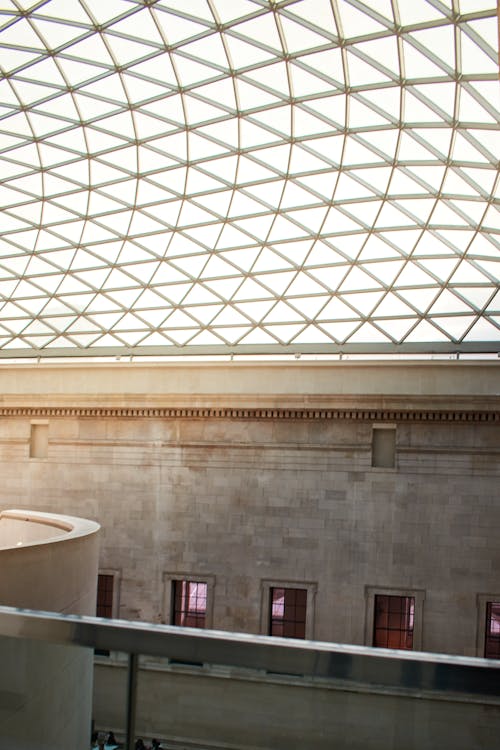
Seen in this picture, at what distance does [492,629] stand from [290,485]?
34.4 ft

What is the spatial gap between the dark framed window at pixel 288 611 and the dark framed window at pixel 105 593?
773cm

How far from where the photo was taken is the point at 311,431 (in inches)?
1206

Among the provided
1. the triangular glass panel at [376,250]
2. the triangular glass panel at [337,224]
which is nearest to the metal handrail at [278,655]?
the triangular glass panel at [337,224]

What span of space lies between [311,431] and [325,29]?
55.7ft

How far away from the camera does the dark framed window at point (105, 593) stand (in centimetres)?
3170

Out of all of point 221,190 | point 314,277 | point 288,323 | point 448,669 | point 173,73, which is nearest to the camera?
point 448,669

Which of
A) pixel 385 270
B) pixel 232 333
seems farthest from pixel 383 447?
pixel 232 333

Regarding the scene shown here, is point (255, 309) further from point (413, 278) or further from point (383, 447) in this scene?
point (383, 447)

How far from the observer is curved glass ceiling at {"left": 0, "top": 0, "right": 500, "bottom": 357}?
19875mm

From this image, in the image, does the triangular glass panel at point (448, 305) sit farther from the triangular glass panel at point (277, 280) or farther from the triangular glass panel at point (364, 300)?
the triangular glass panel at point (277, 280)

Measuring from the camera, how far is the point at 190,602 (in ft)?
102

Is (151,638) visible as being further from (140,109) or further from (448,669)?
(140,109)

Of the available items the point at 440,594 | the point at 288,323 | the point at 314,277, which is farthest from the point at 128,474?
the point at 440,594

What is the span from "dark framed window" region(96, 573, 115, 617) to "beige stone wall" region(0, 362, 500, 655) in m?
0.83
